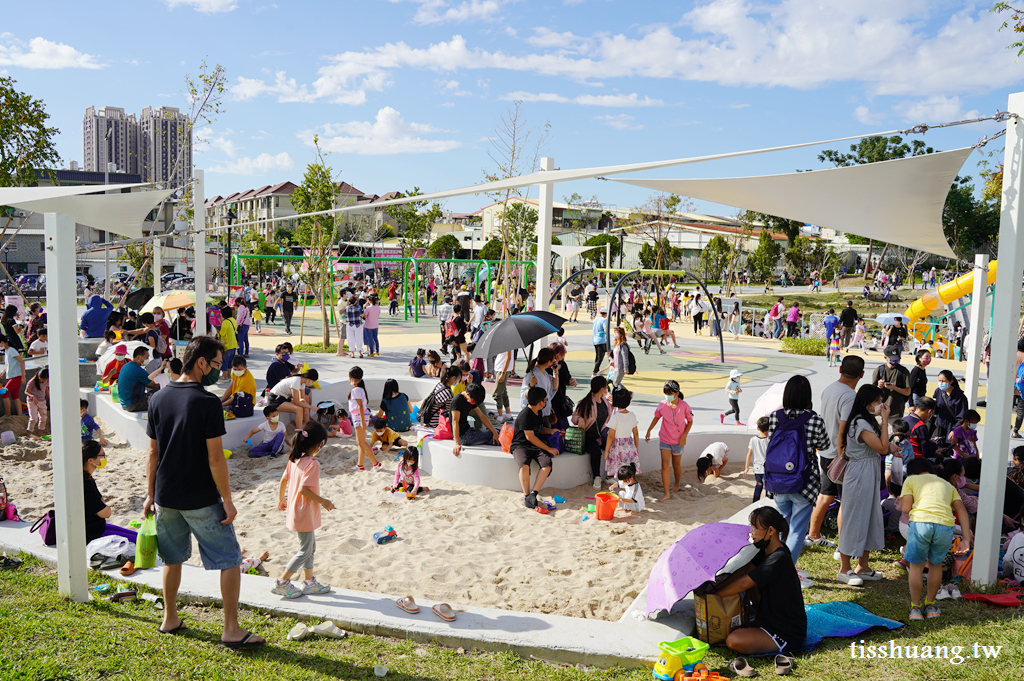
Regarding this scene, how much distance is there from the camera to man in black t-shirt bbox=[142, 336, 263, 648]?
3.76 metres

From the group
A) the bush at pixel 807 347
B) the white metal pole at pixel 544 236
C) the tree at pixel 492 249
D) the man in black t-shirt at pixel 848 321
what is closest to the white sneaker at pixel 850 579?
the white metal pole at pixel 544 236

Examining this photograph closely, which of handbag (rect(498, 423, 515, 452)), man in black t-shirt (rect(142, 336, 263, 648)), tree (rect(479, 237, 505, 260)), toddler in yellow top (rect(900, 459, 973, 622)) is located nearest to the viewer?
man in black t-shirt (rect(142, 336, 263, 648))

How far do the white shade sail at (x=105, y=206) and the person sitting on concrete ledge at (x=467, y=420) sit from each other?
4123 millimetres

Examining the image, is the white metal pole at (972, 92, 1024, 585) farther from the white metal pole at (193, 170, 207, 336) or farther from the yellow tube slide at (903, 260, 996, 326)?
the yellow tube slide at (903, 260, 996, 326)

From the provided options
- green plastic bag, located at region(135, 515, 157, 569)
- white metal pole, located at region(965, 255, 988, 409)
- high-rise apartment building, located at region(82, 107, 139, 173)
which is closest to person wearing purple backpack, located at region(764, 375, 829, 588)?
green plastic bag, located at region(135, 515, 157, 569)

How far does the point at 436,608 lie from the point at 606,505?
2.82 m

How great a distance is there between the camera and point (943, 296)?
56.4 feet

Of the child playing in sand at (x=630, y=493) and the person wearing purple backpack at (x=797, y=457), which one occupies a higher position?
the person wearing purple backpack at (x=797, y=457)

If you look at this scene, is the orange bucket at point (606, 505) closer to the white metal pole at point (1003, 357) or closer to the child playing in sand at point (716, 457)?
the child playing in sand at point (716, 457)

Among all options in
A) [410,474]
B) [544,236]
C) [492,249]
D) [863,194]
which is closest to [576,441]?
[410,474]

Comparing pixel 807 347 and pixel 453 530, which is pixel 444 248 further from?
pixel 453 530

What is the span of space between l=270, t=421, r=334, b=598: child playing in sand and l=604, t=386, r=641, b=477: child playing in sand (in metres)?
3.34

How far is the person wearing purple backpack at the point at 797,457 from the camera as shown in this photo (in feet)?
16.5

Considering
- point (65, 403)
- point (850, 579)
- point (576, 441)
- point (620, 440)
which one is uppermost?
point (65, 403)
